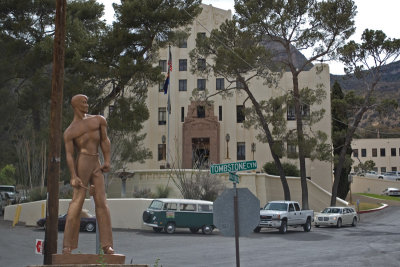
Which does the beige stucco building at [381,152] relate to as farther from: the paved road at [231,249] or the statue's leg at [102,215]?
the statue's leg at [102,215]

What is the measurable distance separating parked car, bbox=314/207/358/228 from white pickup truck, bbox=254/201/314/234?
288 cm

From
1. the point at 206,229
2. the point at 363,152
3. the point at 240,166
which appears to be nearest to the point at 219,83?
the point at 206,229

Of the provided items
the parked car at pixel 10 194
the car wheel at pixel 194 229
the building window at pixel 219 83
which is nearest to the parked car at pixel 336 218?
the car wheel at pixel 194 229

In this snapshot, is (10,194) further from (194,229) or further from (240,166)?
(240,166)

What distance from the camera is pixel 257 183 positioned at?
38.0 meters

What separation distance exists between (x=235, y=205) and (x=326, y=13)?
2972cm

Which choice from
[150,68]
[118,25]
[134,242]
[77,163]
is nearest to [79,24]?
[118,25]

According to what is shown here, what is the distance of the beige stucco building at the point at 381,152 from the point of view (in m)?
94.7

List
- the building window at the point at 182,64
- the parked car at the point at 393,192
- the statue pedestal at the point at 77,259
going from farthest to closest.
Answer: the parked car at the point at 393,192 → the building window at the point at 182,64 → the statue pedestal at the point at 77,259

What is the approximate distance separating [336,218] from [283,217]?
18.7 ft

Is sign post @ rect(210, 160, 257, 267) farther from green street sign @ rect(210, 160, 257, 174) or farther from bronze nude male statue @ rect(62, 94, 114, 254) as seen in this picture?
bronze nude male statue @ rect(62, 94, 114, 254)

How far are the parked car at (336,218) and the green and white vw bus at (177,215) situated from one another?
27.3ft

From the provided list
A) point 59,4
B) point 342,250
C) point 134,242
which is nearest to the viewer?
point 59,4

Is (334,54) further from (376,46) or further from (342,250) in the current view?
(342,250)
